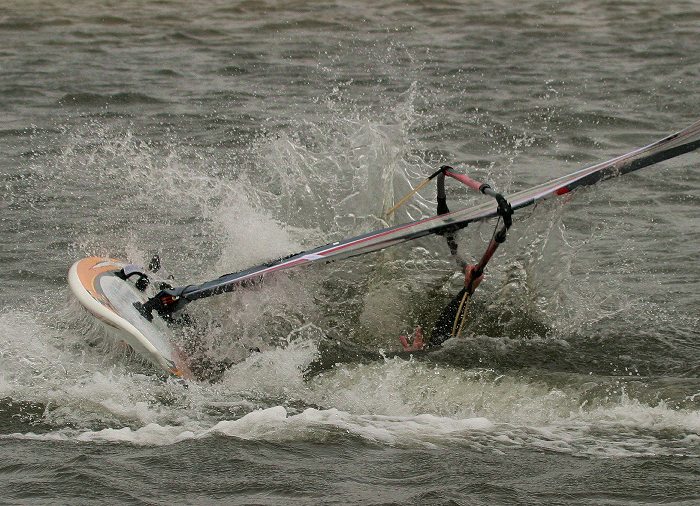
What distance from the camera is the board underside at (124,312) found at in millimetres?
7641

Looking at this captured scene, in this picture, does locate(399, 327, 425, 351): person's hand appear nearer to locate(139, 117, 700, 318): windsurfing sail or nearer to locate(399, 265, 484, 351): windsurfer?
locate(399, 265, 484, 351): windsurfer

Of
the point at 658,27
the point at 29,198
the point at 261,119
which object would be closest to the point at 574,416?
the point at 29,198

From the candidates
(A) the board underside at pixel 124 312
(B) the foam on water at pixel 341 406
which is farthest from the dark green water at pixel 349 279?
(A) the board underside at pixel 124 312

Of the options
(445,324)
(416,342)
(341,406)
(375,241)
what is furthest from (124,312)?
(445,324)

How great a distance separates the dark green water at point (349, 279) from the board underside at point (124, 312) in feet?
0.63

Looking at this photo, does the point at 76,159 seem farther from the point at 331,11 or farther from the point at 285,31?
the point at 331,11

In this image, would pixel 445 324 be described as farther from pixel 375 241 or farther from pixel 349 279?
pixel 349 279

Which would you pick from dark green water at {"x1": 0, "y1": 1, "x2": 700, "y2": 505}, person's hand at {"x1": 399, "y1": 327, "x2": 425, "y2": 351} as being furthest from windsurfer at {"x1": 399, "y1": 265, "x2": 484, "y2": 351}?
dark green water at {"x1": 0, "y1": 1, "x2": 700, "y2": 505}

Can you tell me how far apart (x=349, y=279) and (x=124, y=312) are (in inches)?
100

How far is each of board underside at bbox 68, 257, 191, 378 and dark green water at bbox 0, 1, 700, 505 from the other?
19cm

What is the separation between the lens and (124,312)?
7.91m

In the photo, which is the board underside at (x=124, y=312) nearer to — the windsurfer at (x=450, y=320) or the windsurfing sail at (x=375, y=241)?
the windsurfing sail at (x=375, y=241)

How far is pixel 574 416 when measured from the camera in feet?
24.3

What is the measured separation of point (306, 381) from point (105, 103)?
9.41m
